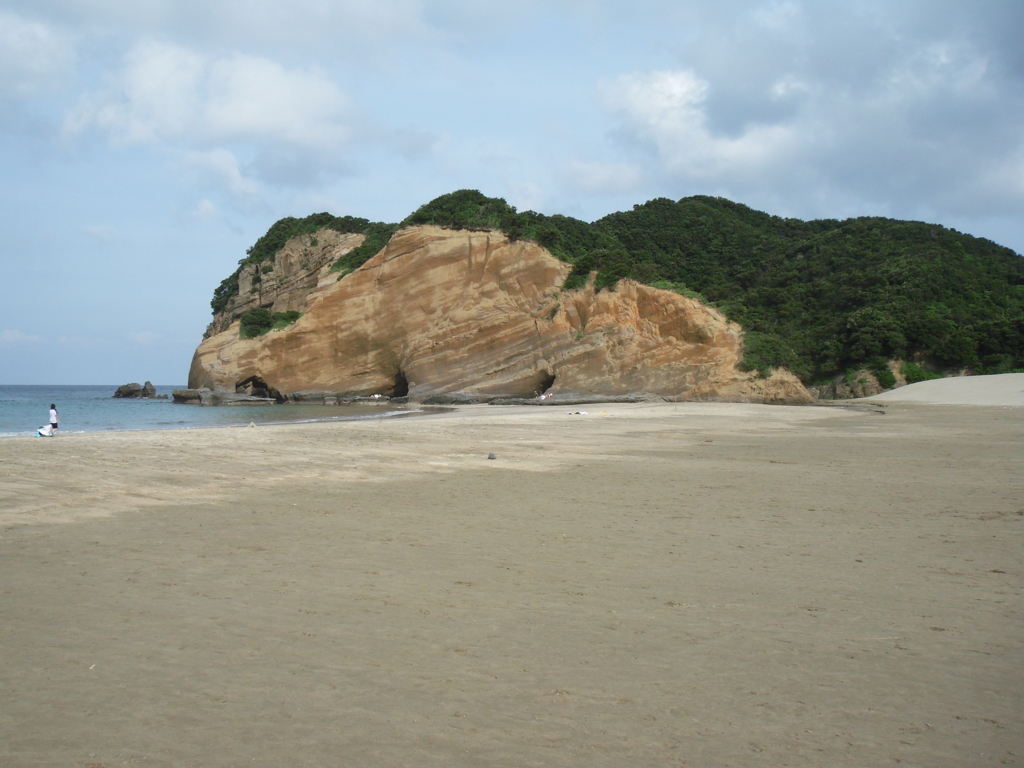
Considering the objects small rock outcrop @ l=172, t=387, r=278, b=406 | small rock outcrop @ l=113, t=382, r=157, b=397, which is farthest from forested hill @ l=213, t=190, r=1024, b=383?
small rock outcrop @ l=113, t=382, r=157, b=397

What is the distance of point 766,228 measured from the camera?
233 ft

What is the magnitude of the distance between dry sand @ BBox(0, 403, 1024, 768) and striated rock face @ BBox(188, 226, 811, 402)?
27412 millimetres

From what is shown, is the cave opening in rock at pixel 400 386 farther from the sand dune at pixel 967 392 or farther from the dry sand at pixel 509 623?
the dry sand at pixel 509 623

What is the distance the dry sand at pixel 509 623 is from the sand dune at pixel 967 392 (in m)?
25.6

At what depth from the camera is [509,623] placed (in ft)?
13.1

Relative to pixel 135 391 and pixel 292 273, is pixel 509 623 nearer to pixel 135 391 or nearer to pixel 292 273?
pixel 292 273

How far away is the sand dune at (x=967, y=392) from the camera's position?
30.0 meters

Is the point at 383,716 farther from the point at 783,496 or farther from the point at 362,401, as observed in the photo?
the point at 362,401

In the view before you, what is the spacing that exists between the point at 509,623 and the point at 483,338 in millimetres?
36837

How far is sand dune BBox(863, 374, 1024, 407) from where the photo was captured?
30.0 meters

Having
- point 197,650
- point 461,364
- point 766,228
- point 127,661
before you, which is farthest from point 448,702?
point 766,228

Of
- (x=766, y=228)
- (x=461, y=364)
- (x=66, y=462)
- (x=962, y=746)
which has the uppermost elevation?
(x=766, y=228)

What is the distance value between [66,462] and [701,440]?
11.8 metres

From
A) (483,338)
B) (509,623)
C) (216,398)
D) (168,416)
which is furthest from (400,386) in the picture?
(509,623)
